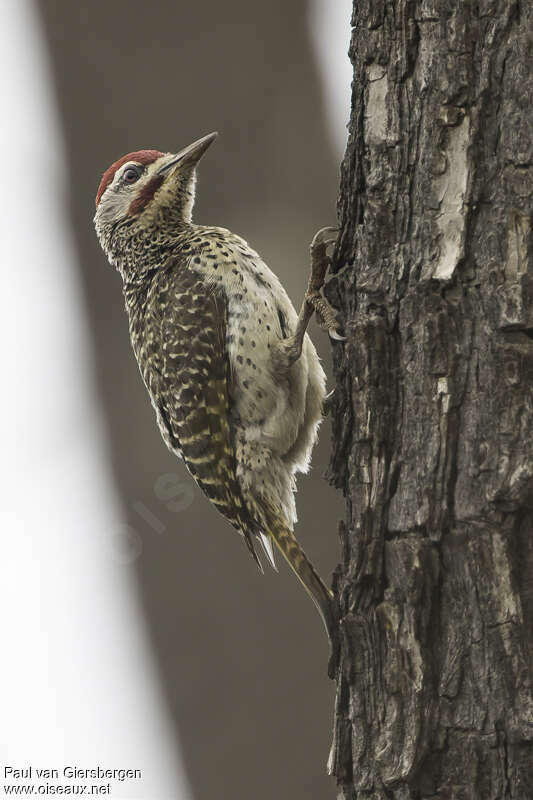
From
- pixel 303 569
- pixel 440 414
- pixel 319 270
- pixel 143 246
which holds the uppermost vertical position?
pixel 143 246

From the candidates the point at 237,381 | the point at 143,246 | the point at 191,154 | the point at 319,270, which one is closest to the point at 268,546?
the point at 237,381

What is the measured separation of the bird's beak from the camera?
3.70 metres

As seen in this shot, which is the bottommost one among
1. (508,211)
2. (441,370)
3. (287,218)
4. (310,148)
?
(441,370)

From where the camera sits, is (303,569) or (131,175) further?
(131,175)

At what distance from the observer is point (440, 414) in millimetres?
2094

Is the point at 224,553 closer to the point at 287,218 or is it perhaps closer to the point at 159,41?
the point at 287,218

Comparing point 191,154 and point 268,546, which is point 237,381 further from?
point 191,154

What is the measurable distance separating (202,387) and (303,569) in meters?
0.78

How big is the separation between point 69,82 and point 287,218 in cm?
103

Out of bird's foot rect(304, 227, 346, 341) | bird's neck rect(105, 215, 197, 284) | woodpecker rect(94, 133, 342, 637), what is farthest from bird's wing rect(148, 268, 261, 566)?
bird's foot rect(304, 227, 346, 341)

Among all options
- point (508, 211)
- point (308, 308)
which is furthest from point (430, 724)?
point (308, 308)

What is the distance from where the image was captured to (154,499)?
4062mm

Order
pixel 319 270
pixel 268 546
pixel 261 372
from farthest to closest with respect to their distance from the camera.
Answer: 1. pixel 268 546
2. pixel 261 372
3. pixel 319 270

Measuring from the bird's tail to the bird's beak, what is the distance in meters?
1.50
